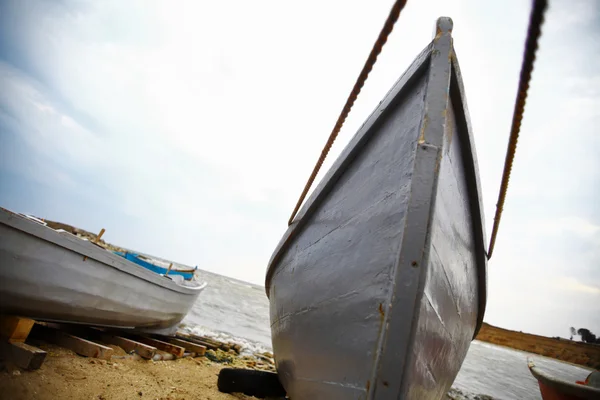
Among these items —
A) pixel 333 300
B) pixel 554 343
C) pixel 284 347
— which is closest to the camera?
pixel 333 300

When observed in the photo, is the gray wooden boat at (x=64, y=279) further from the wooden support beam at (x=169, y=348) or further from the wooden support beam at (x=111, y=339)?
the wooden support beam at (x=169, y=348)

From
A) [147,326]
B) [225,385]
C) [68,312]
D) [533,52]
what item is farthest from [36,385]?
[533,52]

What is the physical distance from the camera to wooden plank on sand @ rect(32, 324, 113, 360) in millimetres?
3104

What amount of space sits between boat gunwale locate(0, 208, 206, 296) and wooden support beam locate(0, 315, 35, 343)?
2.32 ft

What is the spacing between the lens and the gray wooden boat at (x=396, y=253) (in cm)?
114

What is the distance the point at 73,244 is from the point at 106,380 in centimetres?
→ 137

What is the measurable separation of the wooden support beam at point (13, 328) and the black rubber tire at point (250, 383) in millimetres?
1934

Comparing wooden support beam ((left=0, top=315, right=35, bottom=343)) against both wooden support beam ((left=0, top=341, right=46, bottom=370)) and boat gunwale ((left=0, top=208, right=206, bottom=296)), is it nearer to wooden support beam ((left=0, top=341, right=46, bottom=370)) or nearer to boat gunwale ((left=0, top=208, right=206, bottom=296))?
wooden support beam ((left=0, top=341, right=46, bottom=370))

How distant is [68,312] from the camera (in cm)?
300

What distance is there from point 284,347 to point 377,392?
48.9 inches

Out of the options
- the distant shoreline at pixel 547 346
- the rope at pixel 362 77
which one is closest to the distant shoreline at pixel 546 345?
the distant shoreline at pixel 547 346

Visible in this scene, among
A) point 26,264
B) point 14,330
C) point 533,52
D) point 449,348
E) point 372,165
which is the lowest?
point 14,330

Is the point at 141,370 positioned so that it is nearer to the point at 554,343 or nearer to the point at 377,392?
the point at 377,392

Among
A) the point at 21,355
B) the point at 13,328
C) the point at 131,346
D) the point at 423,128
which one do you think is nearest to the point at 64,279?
the point at 13,328
